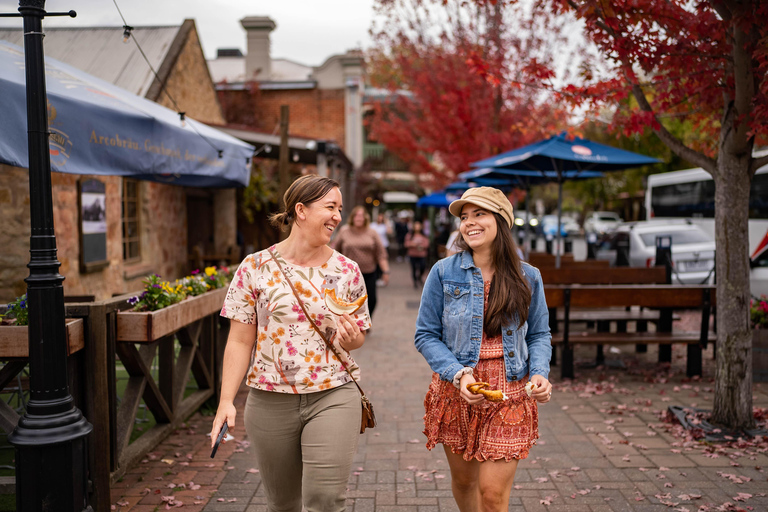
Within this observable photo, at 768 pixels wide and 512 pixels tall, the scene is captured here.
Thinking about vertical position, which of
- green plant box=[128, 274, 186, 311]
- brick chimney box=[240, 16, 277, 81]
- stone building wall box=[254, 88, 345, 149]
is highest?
brick chimney box=[240, 16, 277, 81]

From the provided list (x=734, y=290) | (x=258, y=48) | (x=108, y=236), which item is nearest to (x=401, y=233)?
(x=258, y=48)

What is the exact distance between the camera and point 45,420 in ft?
10.2

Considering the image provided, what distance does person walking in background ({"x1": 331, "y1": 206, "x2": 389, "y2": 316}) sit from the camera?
29.2 feet

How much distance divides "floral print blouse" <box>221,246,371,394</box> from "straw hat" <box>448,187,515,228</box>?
68 centimetres

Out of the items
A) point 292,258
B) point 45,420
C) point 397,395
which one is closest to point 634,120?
point 397,395

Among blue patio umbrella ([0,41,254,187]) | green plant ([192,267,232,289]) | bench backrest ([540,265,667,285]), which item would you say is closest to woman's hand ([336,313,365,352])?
blue patio umbrella ([0,41,254,187])

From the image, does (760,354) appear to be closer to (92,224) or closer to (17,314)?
(17,314)

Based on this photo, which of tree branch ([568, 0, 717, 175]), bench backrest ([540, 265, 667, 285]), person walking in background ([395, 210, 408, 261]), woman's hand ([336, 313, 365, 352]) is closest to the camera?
woman's hand ([336, 313, 365, 352])

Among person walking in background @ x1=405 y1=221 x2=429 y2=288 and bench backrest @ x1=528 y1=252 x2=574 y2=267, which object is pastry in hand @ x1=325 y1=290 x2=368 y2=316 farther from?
person walking in background @ x1=405 y1=221 x2=429 y2=288

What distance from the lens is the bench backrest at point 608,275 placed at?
9312 millimetres

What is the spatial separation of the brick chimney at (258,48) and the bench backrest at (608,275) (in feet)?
64.4

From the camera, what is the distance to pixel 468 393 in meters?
2.70

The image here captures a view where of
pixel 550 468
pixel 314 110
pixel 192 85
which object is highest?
pixel 314 110

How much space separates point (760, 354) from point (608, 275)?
8.43 ft
